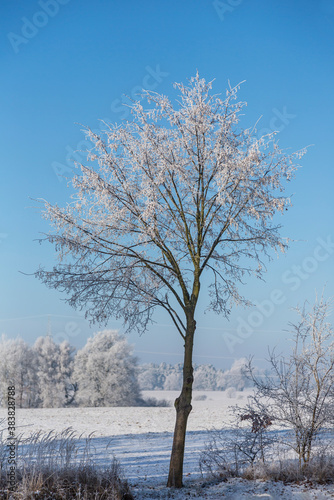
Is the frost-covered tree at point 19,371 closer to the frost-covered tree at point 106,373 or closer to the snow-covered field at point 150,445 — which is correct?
the frost-covered tree at point 106,373

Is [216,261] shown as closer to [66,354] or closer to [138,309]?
[138,309]

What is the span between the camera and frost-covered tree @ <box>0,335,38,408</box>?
37969 millimetres

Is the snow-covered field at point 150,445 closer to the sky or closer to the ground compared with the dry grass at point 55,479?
closer to the ground

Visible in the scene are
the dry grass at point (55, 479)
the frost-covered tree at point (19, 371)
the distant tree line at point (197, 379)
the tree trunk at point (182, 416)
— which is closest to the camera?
the dry grass at point (55, 479)

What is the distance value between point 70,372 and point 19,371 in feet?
15.2

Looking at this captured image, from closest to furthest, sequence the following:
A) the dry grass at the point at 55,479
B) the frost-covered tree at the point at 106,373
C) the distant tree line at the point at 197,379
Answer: the dry grass at the point at 55,479
the frost-covered tree at the point at 106,373
the distant tree line at the point at 197,379

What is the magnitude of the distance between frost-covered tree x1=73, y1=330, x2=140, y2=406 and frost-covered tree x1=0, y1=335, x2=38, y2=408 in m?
4.49

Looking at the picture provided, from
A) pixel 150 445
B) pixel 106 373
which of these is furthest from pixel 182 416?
pixel 106 373

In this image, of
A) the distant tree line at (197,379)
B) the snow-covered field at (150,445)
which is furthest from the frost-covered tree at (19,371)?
the distant tree line at (197,379)

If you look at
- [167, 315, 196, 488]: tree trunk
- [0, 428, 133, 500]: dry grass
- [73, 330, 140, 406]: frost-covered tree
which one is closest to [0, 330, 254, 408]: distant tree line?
[73, 330, 140, 406]: frost-covered tree

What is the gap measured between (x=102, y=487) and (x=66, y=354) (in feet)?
116

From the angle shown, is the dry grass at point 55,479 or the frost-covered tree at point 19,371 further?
the frost-covered tree at point 19,371

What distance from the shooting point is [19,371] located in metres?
38.5

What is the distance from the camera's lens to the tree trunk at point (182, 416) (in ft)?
25.7
